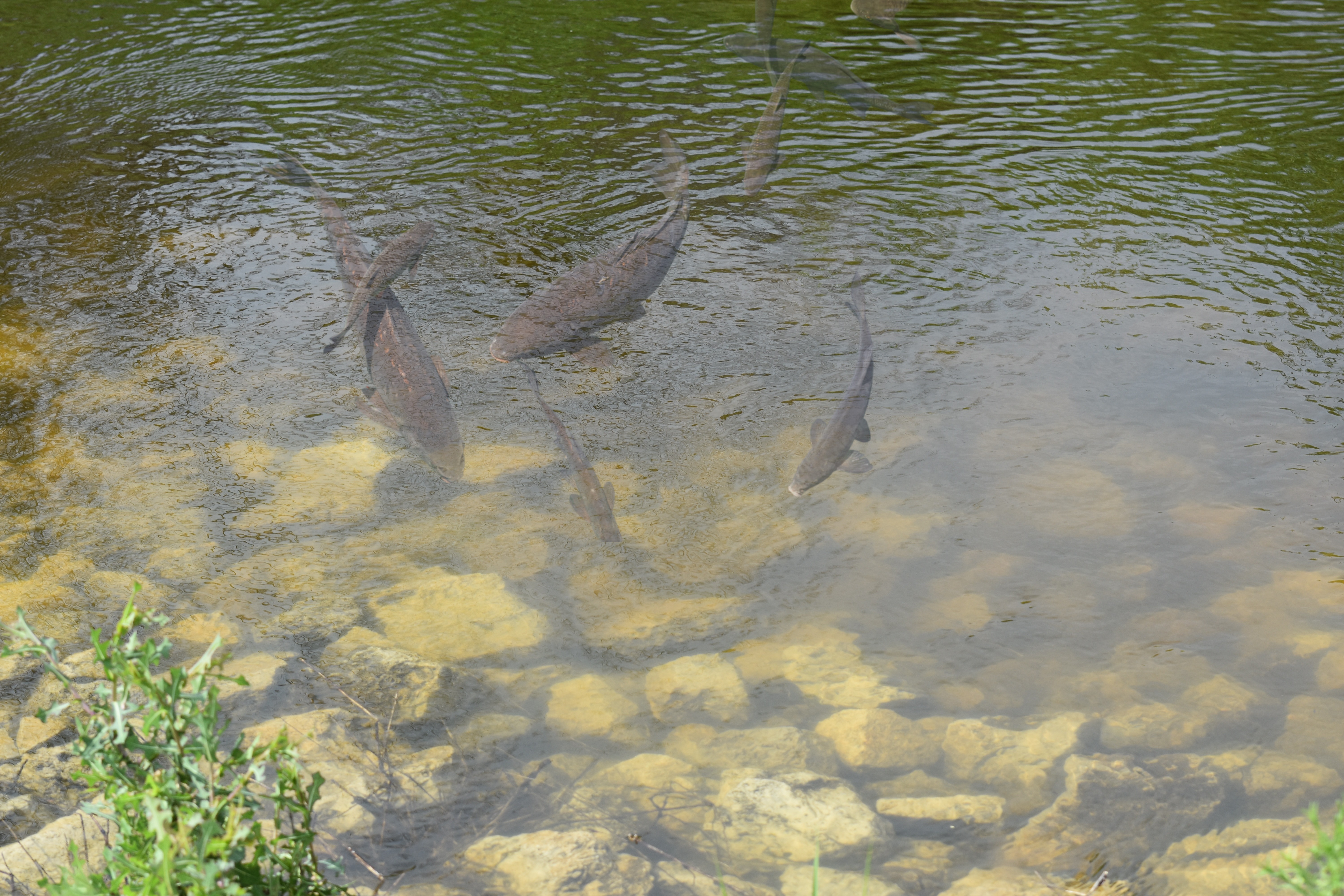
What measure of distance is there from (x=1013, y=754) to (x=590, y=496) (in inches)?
78.3

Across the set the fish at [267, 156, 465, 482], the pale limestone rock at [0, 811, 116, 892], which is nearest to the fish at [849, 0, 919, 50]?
the fish at [267, 156, 465, 482]

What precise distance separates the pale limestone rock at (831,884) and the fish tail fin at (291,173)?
5953mm

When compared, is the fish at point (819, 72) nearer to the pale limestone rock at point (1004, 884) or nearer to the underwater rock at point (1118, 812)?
the underwater rock at point (1118, 812)

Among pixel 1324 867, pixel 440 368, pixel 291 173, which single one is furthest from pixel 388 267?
pixel 1324 867

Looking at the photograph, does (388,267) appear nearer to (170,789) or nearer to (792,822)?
(792,822)

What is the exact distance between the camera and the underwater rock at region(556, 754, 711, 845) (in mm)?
3084

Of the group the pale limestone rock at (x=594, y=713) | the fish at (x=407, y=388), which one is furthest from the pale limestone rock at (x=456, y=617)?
the fish at (x=407, y=388)

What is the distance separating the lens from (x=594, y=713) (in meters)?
3.52

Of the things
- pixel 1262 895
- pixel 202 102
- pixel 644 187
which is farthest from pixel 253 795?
pixel 202 102

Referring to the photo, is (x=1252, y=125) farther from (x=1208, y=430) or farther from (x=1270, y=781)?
(x=1270, y=781)

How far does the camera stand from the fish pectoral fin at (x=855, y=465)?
15.0ft

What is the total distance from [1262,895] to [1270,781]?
57 centimetres

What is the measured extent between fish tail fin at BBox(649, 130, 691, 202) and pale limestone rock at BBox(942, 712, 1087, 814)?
4.32 meters

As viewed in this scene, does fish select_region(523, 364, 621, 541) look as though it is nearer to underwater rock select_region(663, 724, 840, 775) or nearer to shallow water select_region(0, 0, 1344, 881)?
shallow water select_region(0, 0, 1344, 881)
